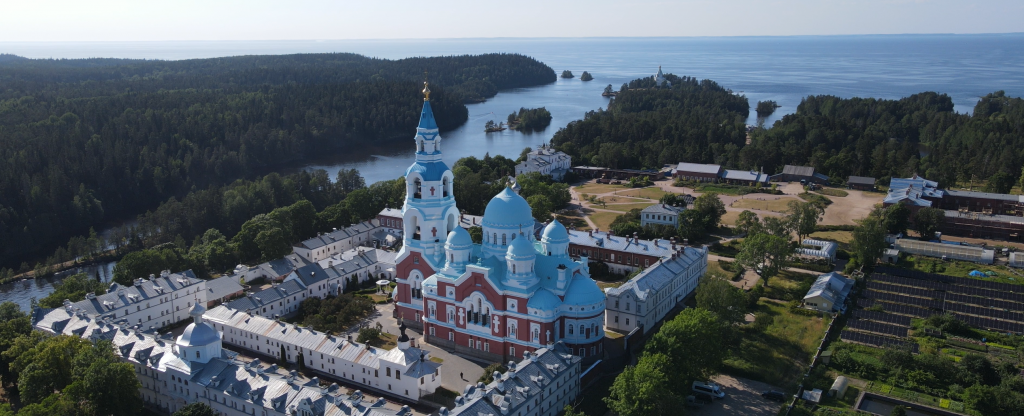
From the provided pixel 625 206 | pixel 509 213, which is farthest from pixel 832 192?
pixel 509 213

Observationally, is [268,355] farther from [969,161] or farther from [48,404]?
[969,161]

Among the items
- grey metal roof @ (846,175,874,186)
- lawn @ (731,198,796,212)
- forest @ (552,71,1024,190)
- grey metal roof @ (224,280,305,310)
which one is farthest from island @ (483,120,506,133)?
grey metal roof @ (224,280,305,310)

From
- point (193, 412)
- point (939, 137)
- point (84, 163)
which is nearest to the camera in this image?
point (193, 412)

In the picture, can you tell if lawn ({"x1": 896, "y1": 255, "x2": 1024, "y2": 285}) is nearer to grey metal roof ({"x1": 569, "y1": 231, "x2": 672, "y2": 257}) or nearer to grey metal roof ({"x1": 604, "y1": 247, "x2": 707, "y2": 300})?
grey metal roof ({"x1": 604, "y1": 247, "x2": 707, "y2": 300})

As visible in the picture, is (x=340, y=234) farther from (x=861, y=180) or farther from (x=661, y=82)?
(x=661, y=82)

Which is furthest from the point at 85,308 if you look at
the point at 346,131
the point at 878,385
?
the point at 346,131
